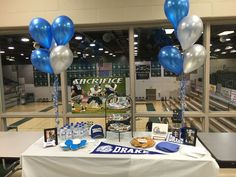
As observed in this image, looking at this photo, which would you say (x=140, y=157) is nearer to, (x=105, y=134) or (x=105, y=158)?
(x=105, y=158)

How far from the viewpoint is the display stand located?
2.25 m

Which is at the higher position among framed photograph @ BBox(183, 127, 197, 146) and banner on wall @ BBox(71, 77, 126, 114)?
banner on wall @ BBox(71, 77, 126, 114)

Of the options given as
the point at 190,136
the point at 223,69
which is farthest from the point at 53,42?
the point at 223,69

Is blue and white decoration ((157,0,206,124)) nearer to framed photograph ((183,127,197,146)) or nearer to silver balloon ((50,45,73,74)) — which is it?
framed photograph ((183,127,197,146))

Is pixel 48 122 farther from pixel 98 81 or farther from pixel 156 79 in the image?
pixel 156 79

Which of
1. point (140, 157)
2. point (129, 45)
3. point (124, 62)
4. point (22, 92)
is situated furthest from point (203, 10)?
point (22, 92)

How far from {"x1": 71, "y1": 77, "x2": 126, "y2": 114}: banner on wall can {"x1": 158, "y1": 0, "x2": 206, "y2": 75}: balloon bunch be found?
1572 mm

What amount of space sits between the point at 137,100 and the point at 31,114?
1874 millimetres

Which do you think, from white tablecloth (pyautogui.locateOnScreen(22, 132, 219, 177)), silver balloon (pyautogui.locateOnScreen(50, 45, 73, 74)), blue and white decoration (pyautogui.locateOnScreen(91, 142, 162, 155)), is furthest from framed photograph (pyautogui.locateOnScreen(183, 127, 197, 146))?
silver balloon (pyautogui.locateOnScreen(50, 45, 73, 74))

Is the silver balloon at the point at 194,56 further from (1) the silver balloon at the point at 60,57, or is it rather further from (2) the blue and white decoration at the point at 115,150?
(1) the silver balloon at the point at 60,57

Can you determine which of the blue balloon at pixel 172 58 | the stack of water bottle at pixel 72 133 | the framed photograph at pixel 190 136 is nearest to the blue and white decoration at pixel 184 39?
the blue balloon at pixel 172 58

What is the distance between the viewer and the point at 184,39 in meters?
2.02

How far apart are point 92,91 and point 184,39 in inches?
82.2

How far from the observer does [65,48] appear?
2146 millimetres
